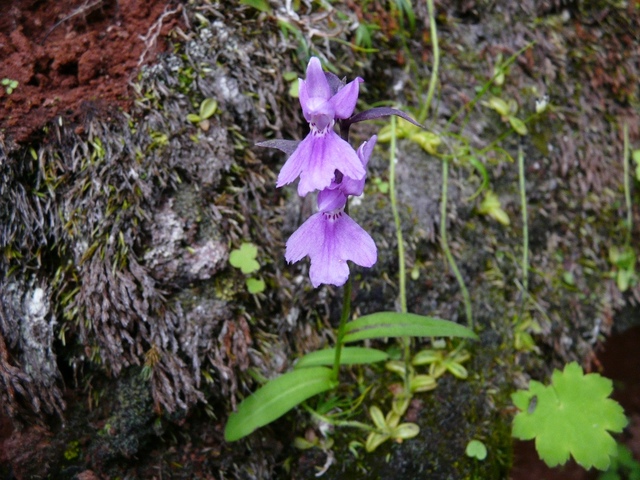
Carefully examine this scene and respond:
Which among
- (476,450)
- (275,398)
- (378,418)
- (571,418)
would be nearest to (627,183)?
(571,418)

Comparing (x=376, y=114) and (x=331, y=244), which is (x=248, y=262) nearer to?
(x=331, y=244)

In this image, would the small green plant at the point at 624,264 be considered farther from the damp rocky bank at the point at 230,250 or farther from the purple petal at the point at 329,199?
the purple petal at the point at 329,199

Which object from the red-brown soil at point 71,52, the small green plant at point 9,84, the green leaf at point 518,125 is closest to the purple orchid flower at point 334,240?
the red-brown soil at point 71,52

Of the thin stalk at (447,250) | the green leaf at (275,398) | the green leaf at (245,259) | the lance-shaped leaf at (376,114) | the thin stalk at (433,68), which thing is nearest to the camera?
the lance-shaped leaf at (376,114)

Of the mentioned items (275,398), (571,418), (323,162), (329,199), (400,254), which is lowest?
(571,418)

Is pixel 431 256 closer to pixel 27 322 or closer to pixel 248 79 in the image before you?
pixel 248 79

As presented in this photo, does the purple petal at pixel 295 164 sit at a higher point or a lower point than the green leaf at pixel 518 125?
higher

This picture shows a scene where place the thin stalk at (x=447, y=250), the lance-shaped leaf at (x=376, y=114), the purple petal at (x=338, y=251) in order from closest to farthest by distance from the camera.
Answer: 1. the lance-shaped leaf at (x=376, y=114)
2. the purple petal at (x=338, y=251)
3. the thin stalk at (x=447, y=250)
